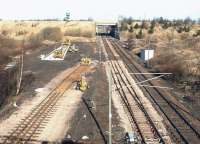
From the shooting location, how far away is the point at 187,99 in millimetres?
44031

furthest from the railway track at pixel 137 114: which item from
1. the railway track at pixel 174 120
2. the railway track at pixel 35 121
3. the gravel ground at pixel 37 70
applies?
the gravel ground at pixel 37 70

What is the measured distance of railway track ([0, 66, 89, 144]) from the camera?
Answer: 2883cm

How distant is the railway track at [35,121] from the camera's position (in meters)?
28.8

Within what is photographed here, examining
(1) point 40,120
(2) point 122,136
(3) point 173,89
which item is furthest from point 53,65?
(2) point 122,136

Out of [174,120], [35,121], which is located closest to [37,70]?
[35,121]

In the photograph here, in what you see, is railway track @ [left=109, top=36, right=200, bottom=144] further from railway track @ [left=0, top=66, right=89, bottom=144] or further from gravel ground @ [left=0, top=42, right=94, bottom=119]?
gravel ground @ [left=0, top=42, right=94, bottom=119]

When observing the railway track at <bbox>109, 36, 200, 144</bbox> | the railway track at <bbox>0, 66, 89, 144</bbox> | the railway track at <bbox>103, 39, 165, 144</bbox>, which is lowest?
the railway track at <bbox>109, 36, 200, 144</bbox>

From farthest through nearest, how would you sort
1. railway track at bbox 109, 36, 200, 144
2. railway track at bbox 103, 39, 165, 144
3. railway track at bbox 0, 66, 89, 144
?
railway track at bbox 109, 36, 200, 144, railway track at bbox 103, 39, 165, 144, railway track at bbox 0, 66, 89, 144

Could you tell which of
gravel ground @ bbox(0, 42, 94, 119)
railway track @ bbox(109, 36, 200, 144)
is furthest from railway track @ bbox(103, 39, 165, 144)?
gravel ground @ bbox(0, 42, 94, 119)

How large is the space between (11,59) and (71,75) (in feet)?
71.8

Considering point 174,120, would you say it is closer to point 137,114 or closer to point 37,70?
point 137,114

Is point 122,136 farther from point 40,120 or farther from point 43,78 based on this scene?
point 43,78

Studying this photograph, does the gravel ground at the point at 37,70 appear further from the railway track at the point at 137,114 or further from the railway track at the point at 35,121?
the railway track at the point at 137,114

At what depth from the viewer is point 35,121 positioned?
3334cm
